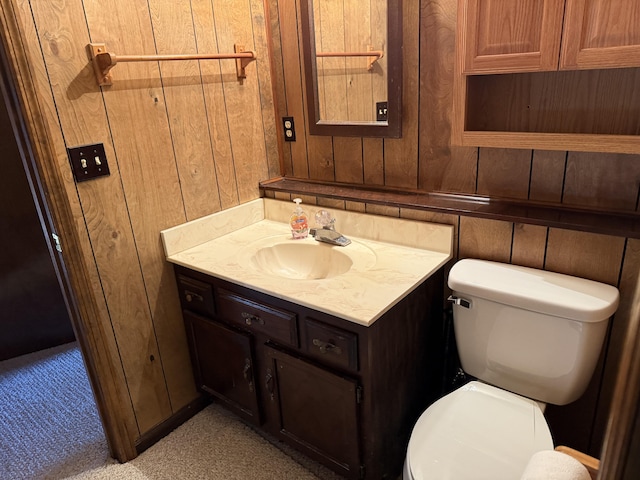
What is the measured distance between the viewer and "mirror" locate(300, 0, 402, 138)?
158cm

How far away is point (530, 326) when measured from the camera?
1329 millimetres

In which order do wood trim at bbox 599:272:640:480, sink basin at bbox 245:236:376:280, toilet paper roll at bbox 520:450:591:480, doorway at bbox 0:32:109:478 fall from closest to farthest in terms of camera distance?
wood trim at bbox 599:272:640:480 < toilet paper roll at bbox 520:450:591:480 < sink basin at bbox 245:236:376:280 < doorway at bbox 0:32:109:478

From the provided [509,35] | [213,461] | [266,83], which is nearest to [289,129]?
[266,83]

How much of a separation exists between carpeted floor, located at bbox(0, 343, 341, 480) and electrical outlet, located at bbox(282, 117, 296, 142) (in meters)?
1.26

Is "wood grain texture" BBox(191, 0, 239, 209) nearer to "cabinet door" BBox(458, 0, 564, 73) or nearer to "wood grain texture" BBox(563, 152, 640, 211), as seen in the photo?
"cabinet door" BBox(458, 0, 564, 73)

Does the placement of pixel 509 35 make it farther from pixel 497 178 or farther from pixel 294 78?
pixel 294 78

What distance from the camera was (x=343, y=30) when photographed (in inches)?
66.4

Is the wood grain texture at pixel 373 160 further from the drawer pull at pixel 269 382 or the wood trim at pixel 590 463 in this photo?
the wood trim at pixel 590 463

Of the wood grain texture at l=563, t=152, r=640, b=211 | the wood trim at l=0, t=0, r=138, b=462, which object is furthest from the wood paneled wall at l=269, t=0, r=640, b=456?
the wood trim at l=0, t=0, r=138, b=462

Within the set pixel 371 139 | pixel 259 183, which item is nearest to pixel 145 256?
pixel 259 183

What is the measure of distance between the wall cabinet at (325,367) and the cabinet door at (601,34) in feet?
2.52

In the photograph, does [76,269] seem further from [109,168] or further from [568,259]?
[568,259]

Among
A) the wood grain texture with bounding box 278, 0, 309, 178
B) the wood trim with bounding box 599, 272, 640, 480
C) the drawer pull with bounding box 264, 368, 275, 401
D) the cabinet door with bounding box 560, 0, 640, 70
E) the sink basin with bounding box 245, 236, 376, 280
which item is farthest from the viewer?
the wood grain texture with bounding box 278, 0, 309, 178

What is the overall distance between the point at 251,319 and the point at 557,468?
42.1 inches
